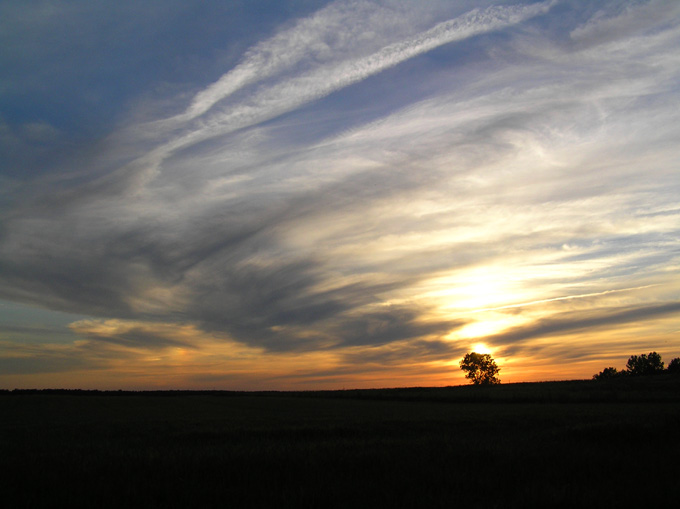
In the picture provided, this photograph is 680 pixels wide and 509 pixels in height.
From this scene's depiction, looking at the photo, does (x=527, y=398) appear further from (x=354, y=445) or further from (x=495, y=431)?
(x=354, y=445)

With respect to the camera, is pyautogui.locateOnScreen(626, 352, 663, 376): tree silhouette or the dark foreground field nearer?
the dark foreground field

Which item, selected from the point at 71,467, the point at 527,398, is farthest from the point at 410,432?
the point at 527,398

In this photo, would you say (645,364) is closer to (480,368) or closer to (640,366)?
(640,366)

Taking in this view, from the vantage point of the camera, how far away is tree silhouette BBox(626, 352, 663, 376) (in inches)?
5212

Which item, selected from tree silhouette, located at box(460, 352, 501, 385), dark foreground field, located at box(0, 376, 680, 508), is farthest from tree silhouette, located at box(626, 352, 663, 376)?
dark foreground field, located at box(0, 376, 680, 508)

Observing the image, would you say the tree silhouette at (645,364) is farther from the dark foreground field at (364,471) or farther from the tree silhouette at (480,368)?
the dark foreground field at (364,471)

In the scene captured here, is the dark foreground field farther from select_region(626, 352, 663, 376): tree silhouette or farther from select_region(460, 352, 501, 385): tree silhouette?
select_region(626, 352, 663, 376): tree silhouette

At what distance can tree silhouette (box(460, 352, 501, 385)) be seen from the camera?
12319cm

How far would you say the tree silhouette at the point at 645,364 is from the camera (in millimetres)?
132375

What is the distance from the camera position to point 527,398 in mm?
54844

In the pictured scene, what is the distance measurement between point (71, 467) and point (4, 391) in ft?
453

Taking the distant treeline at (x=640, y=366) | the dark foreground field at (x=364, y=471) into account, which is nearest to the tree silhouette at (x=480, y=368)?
the distant treeline at (x=640, y=366)

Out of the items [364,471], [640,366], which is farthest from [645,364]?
[364,471]

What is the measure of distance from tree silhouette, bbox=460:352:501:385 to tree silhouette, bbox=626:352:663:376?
1718 inches
